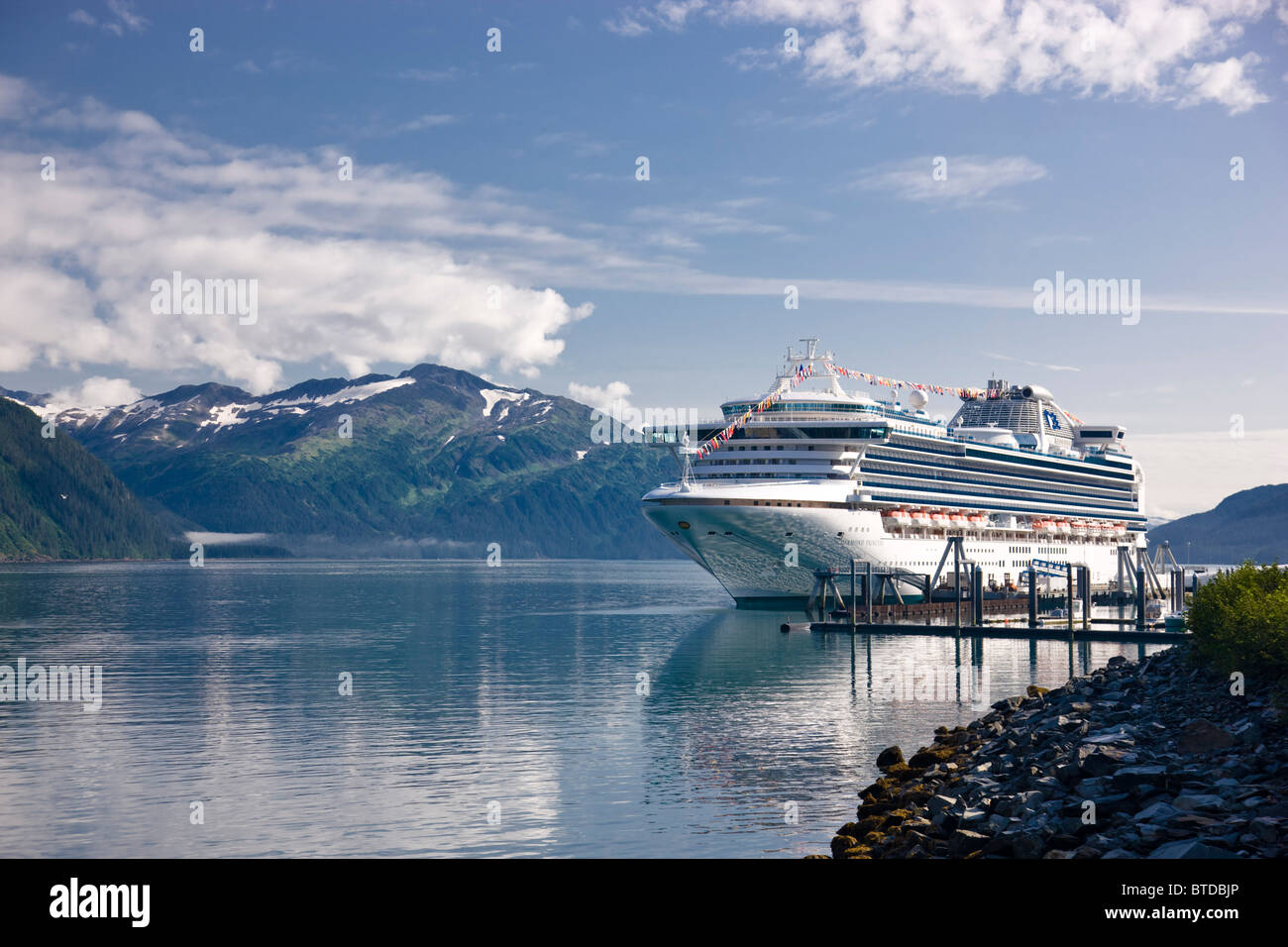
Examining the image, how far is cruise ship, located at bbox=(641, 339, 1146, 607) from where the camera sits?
8912cm

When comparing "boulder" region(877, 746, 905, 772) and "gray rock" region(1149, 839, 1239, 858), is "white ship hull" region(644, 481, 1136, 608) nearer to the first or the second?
"boulder" region(877, 746, 905, 772)

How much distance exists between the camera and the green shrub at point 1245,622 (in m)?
31.1

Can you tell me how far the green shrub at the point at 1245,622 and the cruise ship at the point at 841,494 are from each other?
1913 inches

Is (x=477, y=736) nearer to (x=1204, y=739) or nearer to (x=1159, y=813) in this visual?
(x=1204, y=739)

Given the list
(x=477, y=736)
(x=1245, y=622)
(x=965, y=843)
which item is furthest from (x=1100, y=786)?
(x=477, y=736)

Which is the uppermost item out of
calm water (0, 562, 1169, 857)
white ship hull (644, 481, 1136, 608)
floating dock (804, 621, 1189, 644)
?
white ship hull (644, 481, 1136, 608)

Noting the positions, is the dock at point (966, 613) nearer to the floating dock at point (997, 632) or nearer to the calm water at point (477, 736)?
the floating dock at point (997, 632)

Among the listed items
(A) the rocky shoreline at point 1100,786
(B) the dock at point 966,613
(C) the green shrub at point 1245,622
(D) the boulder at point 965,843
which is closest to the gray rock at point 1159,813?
(A) the rocky shoreline at point 1100,786

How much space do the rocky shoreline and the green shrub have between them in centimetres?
87

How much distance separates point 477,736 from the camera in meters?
40.5

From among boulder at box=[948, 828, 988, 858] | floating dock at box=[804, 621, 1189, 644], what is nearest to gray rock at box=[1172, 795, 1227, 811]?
boulder at box=[948, 828, 988, 858]
